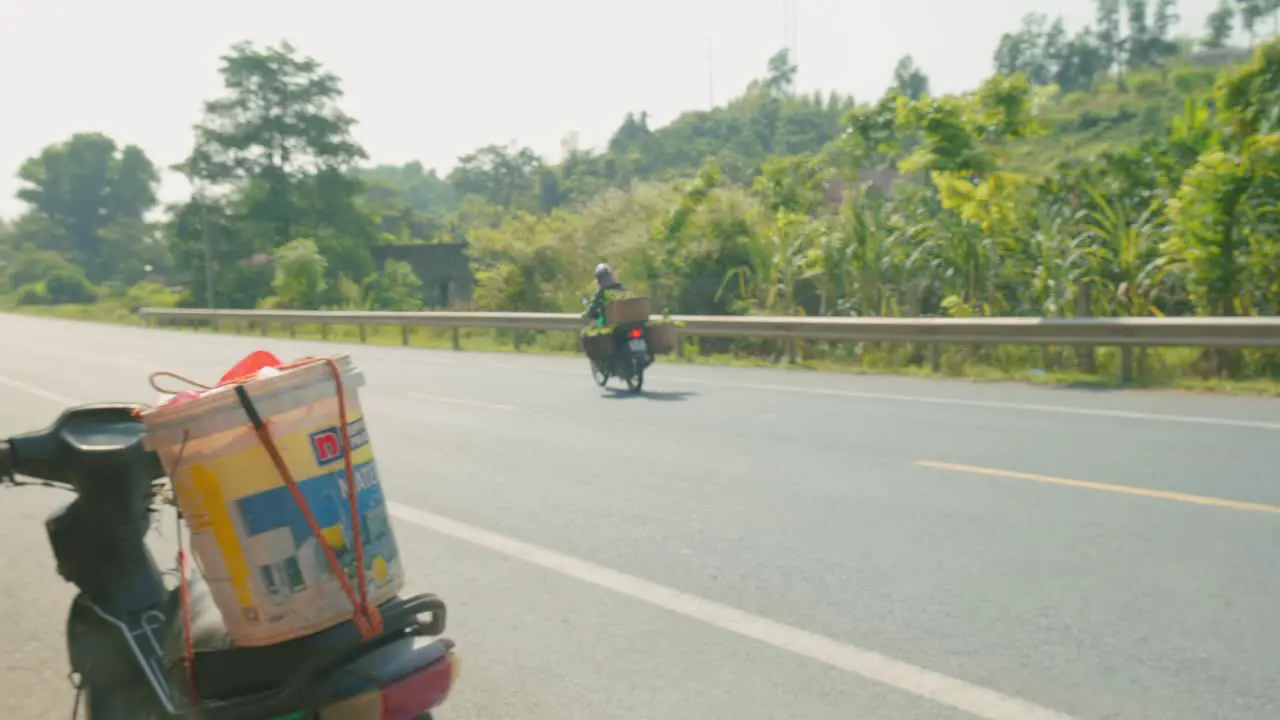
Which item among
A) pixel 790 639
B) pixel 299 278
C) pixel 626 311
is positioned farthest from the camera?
pixel 299 278

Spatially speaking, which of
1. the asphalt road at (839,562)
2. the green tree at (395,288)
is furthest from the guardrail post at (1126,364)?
the green tree at (395,288)

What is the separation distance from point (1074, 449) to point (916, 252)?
10179mm

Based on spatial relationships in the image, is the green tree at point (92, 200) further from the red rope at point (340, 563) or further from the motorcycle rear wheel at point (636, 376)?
the red rope at point (340, 563)

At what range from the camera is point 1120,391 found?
13.1 meters

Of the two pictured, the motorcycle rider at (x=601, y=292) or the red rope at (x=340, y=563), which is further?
Result: the motorcycle rider at (x=601, y=292)

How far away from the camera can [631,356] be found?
14789 mm

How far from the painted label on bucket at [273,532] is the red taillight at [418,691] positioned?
249 millimetres

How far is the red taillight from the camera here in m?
2.66

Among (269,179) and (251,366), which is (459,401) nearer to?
(251,366)

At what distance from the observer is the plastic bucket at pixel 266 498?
106 inches

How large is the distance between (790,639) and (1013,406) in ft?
25.6

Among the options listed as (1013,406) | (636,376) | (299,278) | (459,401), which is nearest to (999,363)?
(1013,406)

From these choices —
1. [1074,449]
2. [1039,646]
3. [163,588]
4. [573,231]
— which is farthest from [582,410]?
[573,231]

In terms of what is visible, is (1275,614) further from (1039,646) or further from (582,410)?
(582,410)
